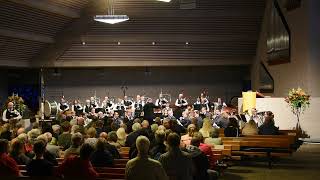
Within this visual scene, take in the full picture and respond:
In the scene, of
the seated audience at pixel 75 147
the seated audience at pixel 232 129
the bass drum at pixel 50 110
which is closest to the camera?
the seated audience at pixel 75 147

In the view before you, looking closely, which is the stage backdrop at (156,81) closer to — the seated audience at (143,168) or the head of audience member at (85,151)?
the head of audience member at (85,151)

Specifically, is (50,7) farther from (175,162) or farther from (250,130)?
(175,162)

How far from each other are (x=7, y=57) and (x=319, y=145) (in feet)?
44.0

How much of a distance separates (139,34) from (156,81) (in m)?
4.00

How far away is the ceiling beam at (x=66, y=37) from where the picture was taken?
21.4m

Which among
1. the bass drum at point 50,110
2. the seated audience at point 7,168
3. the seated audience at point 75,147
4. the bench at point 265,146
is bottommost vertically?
the bench at point 265,146

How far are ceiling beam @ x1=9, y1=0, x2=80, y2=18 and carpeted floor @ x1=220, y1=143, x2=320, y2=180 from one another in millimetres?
10134

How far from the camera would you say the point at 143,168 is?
5051 millimetres

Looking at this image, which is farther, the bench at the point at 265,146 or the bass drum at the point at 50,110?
the bass drum at the point at 50,110

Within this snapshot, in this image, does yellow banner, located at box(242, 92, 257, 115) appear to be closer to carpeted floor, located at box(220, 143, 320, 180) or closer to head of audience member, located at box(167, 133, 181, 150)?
carpeted floor, located at box(220, 143, 320, 180)

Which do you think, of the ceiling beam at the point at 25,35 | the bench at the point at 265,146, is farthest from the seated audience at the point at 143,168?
the ceiling beam at the point at 25,35

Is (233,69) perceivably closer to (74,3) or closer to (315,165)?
(74,3)

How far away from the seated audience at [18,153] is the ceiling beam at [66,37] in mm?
15110

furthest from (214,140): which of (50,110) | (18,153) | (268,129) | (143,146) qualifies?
(50,110)
